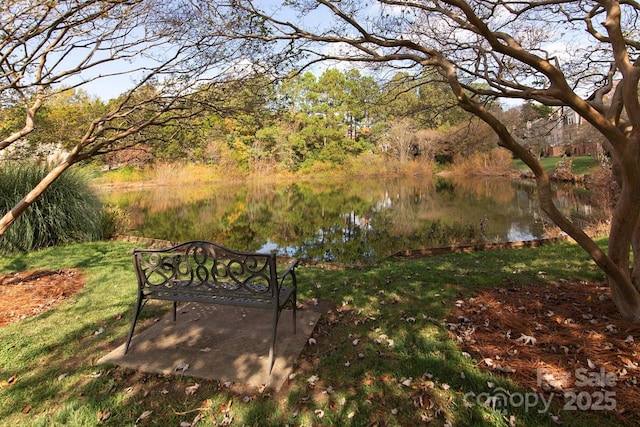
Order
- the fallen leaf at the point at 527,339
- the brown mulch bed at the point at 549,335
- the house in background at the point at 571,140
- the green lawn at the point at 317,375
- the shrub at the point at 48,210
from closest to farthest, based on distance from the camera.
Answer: the green lawn at the point at 317,375
the brown mulch bed at the point at 549,335
the fallen leaf at the point at 527,339
the shrub at the point at 48,210
the house in background at the point at 571,140

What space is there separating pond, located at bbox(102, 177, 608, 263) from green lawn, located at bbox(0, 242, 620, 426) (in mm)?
4357

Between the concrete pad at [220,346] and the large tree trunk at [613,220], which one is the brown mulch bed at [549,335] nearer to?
the large tree trunk at [613,220]

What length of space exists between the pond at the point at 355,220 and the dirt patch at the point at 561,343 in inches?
186

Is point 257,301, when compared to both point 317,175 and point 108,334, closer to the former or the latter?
point 108,334

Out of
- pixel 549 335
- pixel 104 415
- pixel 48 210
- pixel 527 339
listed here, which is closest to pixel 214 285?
pixel 104 415

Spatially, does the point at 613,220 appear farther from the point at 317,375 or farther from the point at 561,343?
the point at 317,375

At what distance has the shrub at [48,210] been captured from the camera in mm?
7227

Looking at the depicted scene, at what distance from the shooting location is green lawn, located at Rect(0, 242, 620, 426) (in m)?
2.27

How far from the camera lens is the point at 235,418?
2.27 meters

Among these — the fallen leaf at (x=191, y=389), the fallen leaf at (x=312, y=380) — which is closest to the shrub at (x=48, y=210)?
the fallen leaf at (x=191, y=389)

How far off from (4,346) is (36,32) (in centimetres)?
312

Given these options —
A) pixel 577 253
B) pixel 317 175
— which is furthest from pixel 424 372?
pixel 317 175

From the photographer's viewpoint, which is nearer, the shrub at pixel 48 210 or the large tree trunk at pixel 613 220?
the large tree trunk at pixel 613 220

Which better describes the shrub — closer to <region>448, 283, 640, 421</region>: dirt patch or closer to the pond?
the pond
